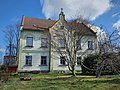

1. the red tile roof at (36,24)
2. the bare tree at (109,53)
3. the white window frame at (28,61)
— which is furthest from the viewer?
the red tile roof at (36,24)

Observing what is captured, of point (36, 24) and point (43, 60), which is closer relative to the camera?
point (43, 60)

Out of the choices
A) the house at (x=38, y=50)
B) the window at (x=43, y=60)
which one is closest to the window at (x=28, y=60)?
the house at (x=38, y=50)

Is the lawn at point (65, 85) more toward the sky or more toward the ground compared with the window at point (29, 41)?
more toward the ground

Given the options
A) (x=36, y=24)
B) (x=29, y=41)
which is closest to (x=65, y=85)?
(x=29, y=41)

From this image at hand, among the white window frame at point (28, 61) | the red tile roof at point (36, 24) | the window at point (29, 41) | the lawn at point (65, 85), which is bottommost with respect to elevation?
the lawn at point (65, 85)

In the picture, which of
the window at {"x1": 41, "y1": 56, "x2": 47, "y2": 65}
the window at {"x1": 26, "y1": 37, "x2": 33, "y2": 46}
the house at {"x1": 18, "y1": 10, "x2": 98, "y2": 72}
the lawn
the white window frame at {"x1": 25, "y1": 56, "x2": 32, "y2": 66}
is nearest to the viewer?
the lawn

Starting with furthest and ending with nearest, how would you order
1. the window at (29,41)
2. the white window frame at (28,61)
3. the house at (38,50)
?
the window at (29,41)
the white window frame at (28,61)
the house at (38,50)

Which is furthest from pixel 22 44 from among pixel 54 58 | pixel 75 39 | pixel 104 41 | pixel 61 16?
pixel 104 41

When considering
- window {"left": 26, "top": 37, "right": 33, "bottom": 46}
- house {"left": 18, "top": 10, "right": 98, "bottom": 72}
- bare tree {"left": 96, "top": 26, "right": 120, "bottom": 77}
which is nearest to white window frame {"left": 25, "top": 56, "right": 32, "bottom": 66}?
house {"left": 18, "top": 10, "right": 98, "bottom": 72}

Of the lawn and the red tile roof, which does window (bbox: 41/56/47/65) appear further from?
the lawn

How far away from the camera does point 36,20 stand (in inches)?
1406

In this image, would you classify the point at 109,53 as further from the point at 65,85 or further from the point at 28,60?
the point at 28,60

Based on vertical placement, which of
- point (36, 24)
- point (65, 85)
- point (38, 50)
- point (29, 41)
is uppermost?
point (36, 24)

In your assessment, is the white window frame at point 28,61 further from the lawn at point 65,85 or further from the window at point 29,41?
the lawn at point 65,85
